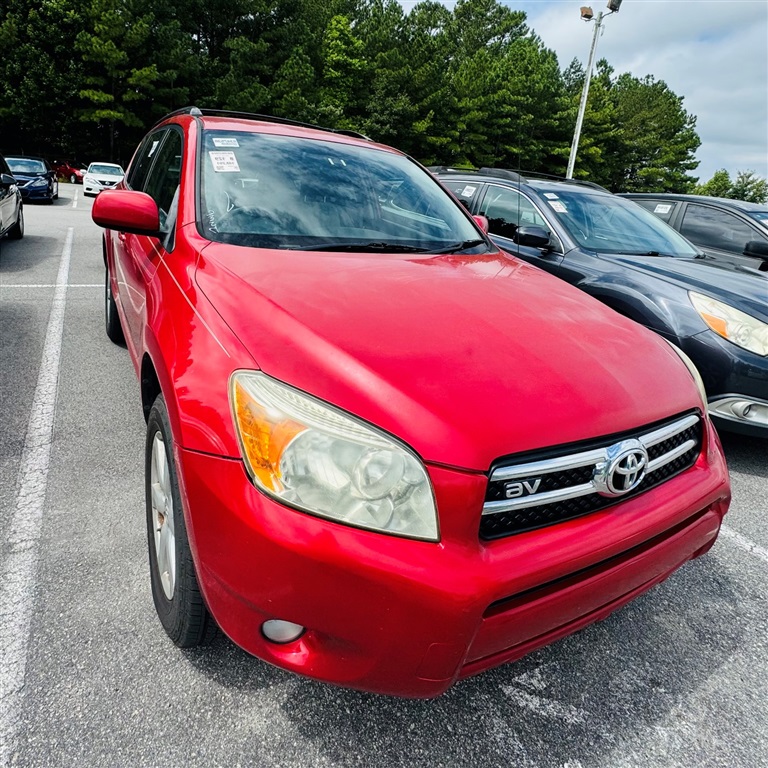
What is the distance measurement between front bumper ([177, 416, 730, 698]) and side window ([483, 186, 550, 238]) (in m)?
3.64

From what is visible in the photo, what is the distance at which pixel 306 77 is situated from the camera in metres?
34.7

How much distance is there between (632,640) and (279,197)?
218 centimetres

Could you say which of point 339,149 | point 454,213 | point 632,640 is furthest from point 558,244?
point 632,640

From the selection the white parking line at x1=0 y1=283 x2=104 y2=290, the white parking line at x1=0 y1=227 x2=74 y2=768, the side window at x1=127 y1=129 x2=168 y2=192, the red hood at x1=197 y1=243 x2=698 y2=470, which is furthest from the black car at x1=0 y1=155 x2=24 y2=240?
the red hood at x1=197 y1=243 x2=698 y2=470

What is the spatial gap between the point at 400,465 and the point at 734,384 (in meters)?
2.78

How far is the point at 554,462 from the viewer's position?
4.63ft

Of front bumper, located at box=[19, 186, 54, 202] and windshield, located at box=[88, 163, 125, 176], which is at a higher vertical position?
windshield, located at box=[88, 163, 125, 176]

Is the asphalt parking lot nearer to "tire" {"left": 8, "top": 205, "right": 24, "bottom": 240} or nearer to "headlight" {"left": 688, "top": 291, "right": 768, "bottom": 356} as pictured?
"headlight" {"left": 688, "top": 291, "right": 768, "bottom": 356}

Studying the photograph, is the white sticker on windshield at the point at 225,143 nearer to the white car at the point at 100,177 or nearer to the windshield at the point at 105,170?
the white car at the point at 100,177

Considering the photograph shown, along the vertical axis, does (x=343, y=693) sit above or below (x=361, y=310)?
below

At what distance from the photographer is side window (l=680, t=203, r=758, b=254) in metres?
6.23

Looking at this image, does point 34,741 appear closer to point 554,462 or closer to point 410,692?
point 410,692

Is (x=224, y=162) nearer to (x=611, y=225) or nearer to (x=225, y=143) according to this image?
(x=225, y=143)

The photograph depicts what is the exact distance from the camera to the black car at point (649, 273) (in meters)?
3.30
